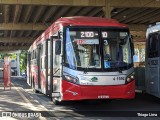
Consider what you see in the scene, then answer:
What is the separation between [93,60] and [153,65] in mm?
4002

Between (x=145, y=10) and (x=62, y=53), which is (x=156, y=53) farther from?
(x=145, y=10)

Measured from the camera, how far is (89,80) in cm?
1242

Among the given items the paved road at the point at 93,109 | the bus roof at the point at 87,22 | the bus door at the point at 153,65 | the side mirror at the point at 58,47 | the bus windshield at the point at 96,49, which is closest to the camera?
the paved road at the point at 93,109

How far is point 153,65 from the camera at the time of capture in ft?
51.5

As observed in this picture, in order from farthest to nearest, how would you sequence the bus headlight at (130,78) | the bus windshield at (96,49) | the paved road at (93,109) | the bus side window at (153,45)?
the bus side window at (153,45) → the bus headlight at (130,78) → the bus windshield at (96,49) → the paved road at (93,109)

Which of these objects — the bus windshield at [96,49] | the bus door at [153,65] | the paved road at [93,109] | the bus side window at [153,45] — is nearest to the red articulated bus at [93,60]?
the bus windshield at [96,49]

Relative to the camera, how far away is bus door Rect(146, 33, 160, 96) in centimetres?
1524

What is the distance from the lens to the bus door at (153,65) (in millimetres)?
15242

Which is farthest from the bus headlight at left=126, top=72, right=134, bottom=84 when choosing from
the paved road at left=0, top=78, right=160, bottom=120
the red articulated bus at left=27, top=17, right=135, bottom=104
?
the paved road at left=0, top=78, right=160, bottom=120

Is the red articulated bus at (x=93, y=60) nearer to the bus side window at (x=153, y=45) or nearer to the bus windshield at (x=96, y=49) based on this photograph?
the bus windshield at (x=96, y=49)

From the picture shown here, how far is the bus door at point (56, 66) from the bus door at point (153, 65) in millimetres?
4018

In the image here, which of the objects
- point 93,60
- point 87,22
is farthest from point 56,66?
point 87,22

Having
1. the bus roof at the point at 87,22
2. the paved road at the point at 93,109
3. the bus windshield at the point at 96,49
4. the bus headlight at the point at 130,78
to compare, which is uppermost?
the bus roof at the point at 87,22

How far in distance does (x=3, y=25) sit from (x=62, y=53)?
2825 centimetres
